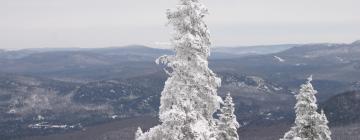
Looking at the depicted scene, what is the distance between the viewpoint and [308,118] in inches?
1724

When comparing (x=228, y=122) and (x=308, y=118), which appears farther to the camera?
(x=228, y=122)

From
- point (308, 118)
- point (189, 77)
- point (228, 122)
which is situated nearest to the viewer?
point (189, 77)

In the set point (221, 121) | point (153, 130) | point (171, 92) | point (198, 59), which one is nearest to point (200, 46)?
point (198, 59)

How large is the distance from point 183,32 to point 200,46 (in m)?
1.33

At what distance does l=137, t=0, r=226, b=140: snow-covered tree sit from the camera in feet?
101

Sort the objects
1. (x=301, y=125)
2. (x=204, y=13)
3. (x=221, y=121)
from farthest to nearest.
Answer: (x=221, y=121)
(x=301, y=125)
(x=204, y=13)

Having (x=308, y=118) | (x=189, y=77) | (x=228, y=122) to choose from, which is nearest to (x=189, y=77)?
(x=189, y=77)

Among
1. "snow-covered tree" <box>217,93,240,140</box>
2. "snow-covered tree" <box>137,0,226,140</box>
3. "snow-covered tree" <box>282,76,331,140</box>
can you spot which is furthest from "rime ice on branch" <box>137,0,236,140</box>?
"snow-covered tree" <box>217,93,240,140</box>

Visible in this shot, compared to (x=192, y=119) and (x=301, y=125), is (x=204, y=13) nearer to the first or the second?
(x=192, y=119)

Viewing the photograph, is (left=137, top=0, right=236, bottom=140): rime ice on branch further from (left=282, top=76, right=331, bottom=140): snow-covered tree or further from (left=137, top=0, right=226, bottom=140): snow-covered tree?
(left=282, top=76, right=331, bottom=140): snow-covered tree

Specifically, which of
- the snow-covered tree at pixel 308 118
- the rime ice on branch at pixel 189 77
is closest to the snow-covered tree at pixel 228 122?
the snow-covered tree at pixel 308 118

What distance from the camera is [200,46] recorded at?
3111cm

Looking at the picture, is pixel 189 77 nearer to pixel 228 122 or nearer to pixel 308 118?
pixel 308 118

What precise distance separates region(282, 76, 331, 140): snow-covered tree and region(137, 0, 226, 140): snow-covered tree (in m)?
13.3
